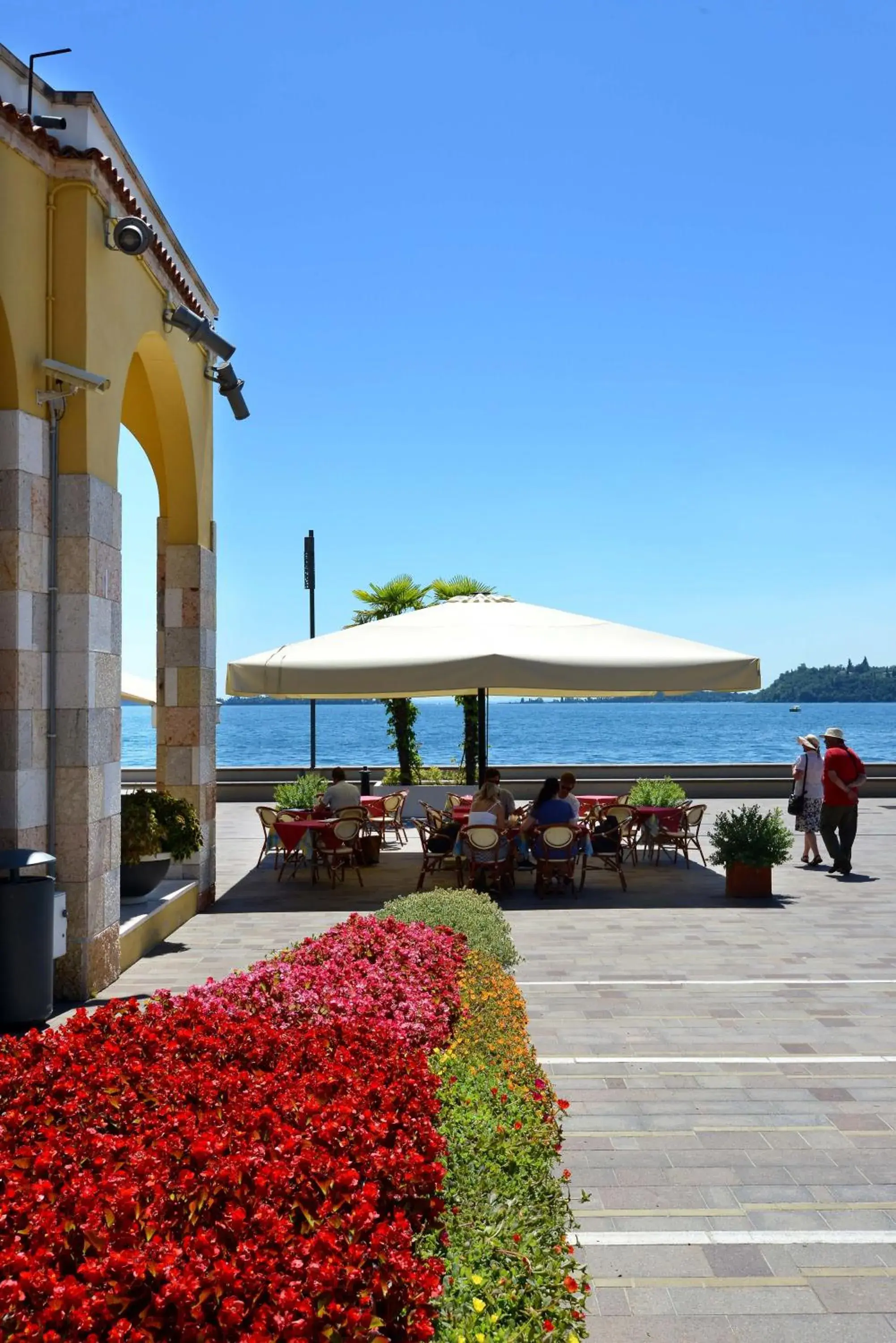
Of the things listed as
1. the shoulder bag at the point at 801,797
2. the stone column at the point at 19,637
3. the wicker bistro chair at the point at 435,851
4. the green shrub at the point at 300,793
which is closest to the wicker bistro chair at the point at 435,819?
the wicker bistro chair at the point at 435,851

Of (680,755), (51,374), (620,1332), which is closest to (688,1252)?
(620,1332)

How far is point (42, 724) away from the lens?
24.1 feet

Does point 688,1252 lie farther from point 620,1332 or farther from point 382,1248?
point 382,1248

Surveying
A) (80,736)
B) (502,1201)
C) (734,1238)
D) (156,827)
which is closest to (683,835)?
(156,827)

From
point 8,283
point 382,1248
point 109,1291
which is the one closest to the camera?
point 109,1291

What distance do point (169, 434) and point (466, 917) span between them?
226 inches

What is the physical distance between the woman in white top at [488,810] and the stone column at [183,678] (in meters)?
2.49

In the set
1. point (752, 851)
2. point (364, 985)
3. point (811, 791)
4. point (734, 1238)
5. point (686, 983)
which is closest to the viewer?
point (734, 1238)

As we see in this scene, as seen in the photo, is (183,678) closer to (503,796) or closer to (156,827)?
(156,827)

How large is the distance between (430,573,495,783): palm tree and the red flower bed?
1484 centimetres

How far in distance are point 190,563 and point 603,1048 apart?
21.1 ft

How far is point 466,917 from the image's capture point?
742 cm

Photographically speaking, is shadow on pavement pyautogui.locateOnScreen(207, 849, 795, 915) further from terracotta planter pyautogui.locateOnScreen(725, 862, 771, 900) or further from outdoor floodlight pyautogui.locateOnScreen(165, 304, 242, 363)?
outdoor floodlight pyautogui.locateOnScreen(165, 304, 242, 363)

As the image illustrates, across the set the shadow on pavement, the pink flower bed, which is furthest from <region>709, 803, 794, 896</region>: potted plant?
the pink flower bed
